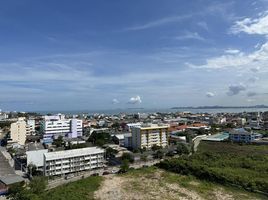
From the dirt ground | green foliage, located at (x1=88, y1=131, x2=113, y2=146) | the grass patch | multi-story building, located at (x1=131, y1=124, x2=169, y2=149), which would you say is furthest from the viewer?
green foliage, located at (x1=88, y1=131, x2=113, y2=146)

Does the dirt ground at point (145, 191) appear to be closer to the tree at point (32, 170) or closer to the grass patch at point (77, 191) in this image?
the grass patch at point (77, 191)

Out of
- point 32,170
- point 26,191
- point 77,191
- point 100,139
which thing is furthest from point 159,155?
point 26,191

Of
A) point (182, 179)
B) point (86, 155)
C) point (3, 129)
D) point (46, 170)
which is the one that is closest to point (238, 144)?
point (182, 179)

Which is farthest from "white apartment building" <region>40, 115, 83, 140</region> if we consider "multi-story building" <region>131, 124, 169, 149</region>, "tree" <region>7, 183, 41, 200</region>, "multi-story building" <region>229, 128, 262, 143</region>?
"tree" <region>7, 183, 41, 200</region>

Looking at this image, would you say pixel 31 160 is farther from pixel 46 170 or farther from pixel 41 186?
pixel 41 186

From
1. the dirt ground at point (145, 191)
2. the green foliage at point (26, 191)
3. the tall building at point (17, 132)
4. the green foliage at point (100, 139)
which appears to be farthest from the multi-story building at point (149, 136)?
the green foliage at point (26, 191)

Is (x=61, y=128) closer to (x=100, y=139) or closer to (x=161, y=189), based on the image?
(x=100, y=139)

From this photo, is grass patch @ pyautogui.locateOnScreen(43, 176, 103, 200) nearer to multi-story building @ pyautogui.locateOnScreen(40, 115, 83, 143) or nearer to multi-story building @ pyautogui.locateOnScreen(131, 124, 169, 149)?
multi-story building @ pyautogui.locateOnScreen(131, 124, 169, 149)
